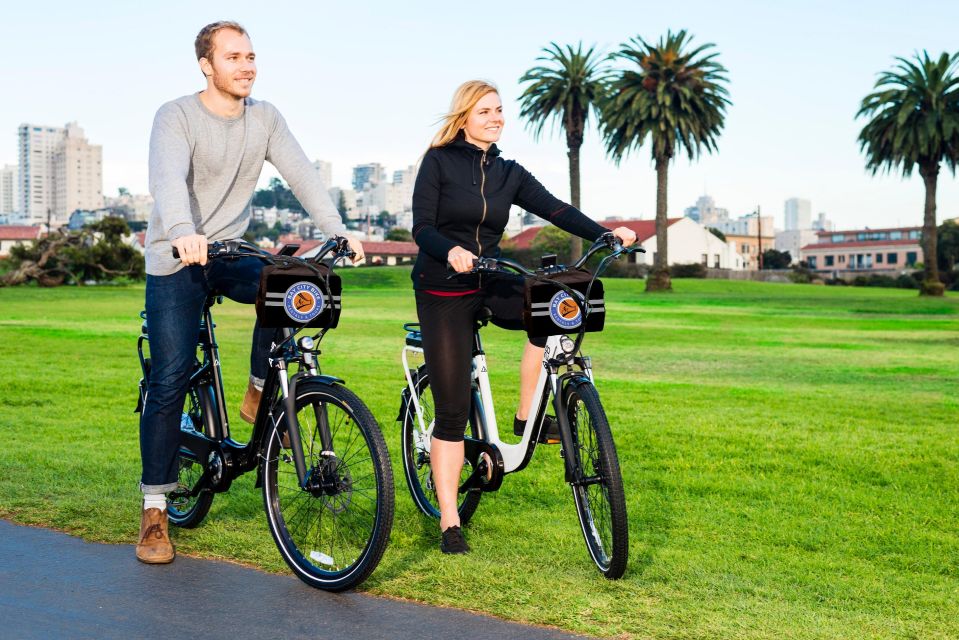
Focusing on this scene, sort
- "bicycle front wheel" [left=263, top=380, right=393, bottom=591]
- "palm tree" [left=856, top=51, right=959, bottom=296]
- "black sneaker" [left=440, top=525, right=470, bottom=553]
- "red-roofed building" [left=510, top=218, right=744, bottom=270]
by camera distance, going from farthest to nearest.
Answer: "red-roofed building" [left=510, top=218, right=744, bottom=270], "palm tree" [left=856, top=51, right=959, bottom=296], "black sneaker" [left=440, top=525, right=470, bottom=553], "bicycle front wheel" [left=263, top=380, right=393, bottom=591]

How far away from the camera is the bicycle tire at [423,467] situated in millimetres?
5352

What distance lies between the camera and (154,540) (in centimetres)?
473

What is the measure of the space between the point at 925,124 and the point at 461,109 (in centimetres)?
5654

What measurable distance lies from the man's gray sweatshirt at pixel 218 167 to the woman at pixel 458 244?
1.47 feet

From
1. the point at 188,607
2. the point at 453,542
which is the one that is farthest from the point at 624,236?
the point at 188,607

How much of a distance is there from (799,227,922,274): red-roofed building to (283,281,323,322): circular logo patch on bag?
503 feet

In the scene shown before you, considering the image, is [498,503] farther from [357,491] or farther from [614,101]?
[614,101]

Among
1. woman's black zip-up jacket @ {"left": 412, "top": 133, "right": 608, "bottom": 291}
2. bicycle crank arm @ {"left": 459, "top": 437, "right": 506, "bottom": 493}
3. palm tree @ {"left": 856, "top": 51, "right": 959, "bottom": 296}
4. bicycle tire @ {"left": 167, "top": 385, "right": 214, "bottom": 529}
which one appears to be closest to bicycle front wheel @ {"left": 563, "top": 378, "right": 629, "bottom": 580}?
bicycle crank arm @ {"left": 459, "top": 437, "right": 506, "bottom": 493}

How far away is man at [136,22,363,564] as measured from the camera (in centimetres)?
462

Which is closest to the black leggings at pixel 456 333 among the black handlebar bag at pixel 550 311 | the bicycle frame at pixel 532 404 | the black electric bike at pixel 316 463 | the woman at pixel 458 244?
the woman at pixel 458 244

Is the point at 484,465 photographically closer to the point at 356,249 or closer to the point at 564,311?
the point at 564,311

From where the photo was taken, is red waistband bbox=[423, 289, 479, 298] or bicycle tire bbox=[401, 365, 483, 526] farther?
bicycle tire bbox=[401, 365, 483, 526]

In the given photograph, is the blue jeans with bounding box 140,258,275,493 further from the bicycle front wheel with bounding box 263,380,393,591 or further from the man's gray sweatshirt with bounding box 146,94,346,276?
the bicycle front wheel with bounding box 263,380,393,591

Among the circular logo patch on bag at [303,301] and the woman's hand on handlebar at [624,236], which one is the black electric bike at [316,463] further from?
the woman's hand on handlebar at [624,236]
